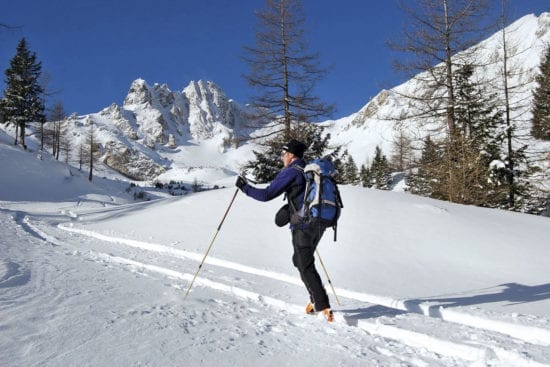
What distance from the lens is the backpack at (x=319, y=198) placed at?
12.2ft

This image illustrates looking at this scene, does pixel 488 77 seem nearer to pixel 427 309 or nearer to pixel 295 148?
pixel 427 309

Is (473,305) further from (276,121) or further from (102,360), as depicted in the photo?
(276,121)

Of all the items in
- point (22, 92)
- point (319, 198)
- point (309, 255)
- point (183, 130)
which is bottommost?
point (309, 255)

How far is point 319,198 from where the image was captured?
3713 millimetres

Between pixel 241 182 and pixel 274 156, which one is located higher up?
pixel 274 156

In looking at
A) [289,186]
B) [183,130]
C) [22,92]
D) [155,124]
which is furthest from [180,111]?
[289,186]

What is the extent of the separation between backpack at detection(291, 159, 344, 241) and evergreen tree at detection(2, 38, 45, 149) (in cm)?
3868

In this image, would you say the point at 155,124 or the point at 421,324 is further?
the point at 155,124

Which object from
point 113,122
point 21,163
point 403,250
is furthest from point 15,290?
point 113,122

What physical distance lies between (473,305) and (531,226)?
16.9 feet

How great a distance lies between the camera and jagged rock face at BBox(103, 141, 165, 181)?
364ft

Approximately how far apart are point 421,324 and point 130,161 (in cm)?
12053

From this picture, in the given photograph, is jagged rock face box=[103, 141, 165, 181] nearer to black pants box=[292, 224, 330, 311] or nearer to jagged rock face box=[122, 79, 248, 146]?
jagged rock face box=[122, 79, 248, 146]

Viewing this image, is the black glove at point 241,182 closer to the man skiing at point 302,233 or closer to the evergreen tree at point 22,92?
the man skiing at point 302,233
